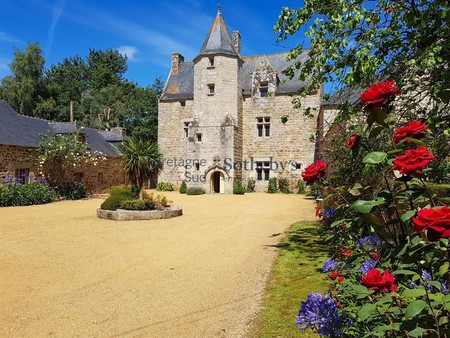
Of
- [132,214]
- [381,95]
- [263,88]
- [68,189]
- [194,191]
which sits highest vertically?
[263,88]

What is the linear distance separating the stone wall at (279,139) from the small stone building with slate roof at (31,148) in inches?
363

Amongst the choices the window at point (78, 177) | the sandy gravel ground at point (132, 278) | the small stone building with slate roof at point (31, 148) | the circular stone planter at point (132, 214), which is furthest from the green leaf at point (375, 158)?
the window at point (78, 177)

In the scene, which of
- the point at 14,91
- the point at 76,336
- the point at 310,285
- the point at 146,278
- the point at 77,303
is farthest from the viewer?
the point at 14,91

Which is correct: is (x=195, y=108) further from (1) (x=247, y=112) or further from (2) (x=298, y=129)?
(2) (x=298, y=129)

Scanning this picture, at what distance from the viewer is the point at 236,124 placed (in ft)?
73.7

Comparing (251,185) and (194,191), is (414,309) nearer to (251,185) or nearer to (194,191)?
(194,191)

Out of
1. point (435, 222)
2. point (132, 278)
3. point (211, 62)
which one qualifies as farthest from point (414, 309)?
point (211, 62)

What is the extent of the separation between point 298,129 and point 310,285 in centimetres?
1898

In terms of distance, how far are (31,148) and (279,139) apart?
14.8 m

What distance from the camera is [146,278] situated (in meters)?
5.25

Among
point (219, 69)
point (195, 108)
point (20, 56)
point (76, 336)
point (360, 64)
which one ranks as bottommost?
point (76, 336)

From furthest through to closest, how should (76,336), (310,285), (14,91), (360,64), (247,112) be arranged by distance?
1. (14,91)
2. (247,112)
3. (310,285)
4. (360,64)
5. (76,336)

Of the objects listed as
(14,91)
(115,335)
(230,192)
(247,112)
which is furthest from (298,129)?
(14,91)

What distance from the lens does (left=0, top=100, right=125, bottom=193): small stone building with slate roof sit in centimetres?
1563
